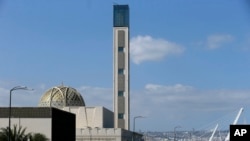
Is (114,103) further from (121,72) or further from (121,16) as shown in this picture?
(121,16)

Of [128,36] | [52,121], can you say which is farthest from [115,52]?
[52,121]

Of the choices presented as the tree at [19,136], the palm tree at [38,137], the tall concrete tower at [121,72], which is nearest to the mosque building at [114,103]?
the tall concrete tower at [121,72]

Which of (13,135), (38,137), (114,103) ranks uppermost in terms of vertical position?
(114,103)

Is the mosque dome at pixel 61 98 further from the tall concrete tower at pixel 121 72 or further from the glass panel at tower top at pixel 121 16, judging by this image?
the glass panel at tower top at pixel 121 16

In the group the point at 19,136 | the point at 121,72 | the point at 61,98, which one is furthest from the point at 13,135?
the point at 121,72

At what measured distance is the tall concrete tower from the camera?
12662cm

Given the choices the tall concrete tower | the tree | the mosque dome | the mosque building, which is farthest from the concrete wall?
the tree

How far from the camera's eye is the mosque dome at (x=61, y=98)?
127m

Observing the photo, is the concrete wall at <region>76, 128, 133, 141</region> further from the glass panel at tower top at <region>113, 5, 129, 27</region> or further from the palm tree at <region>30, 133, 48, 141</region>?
the palm tree at <region>30, 133, 48, 141</region>

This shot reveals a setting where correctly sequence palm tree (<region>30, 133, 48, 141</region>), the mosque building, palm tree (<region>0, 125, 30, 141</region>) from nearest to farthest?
palm tree (<region>0, 125, 30, 141</region>) < palm tree (<region>30, 133, 48, 141</region>) < the mosque building

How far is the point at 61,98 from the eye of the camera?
418 feet

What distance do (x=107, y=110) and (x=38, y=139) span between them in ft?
189

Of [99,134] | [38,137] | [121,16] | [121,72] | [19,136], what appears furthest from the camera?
[121,16]

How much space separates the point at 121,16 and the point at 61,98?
2140 centimetres
